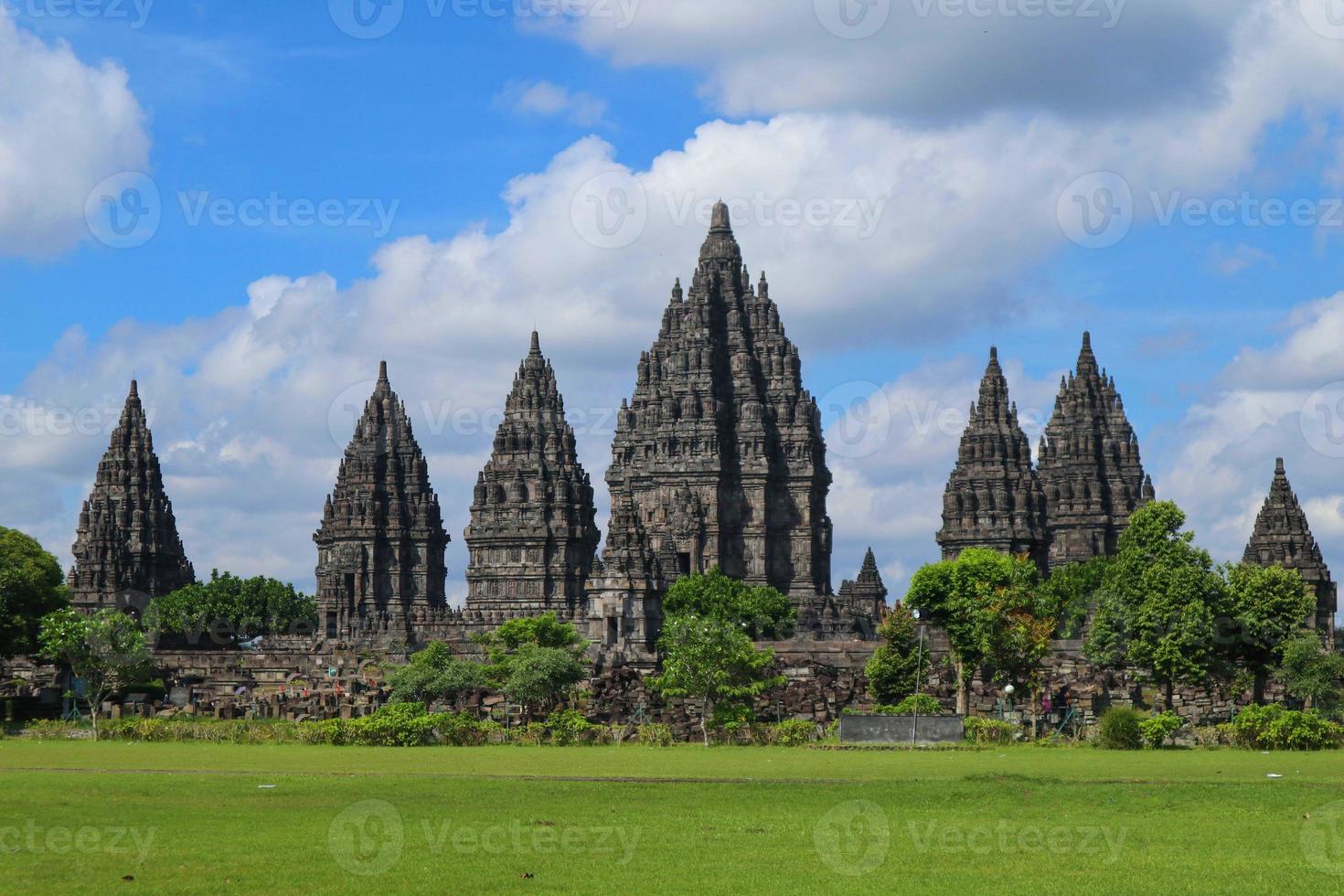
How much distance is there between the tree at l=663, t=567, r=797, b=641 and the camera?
131375 millimetres

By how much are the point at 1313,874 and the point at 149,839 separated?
18073 mm

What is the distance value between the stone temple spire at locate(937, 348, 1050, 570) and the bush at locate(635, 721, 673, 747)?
3479 inches

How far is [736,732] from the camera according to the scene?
228 feet

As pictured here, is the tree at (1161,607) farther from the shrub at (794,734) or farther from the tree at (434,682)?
the tree at (434,682)

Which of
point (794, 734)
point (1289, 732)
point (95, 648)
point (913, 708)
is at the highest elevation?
point (95, 648)

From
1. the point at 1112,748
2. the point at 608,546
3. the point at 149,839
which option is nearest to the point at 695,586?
the point at 608,546

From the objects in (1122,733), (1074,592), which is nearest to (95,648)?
(1122,733)

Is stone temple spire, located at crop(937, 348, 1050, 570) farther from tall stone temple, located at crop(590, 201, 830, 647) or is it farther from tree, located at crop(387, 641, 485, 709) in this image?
tree, located at crop(387, 641, 485, 709)

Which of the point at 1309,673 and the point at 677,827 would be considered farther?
the point at 1309,673

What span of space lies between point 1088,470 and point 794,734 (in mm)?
108306

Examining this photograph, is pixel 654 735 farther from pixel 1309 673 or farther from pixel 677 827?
pixel 677 827

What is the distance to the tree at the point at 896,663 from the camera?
8775cm

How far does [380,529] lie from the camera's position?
179375mm

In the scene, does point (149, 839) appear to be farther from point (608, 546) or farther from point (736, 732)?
point (608, 546)
